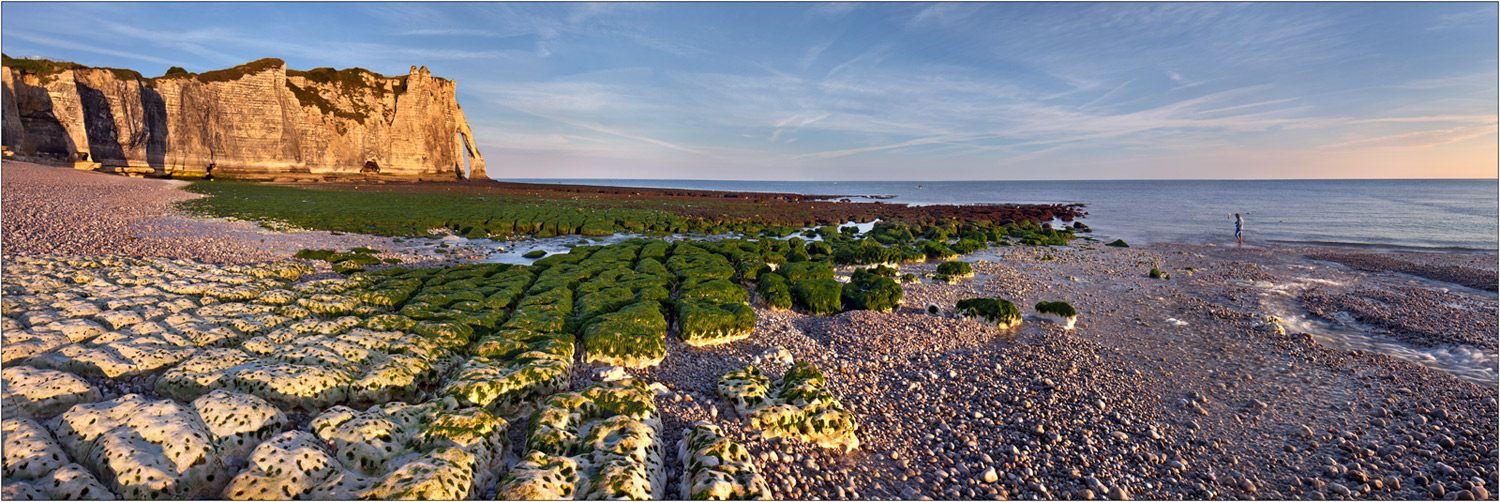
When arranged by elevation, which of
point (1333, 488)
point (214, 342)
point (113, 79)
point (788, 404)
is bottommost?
point (1333, 488)

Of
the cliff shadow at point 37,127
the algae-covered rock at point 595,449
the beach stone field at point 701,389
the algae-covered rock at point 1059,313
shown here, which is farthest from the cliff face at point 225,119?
the algae-covered rock at point 1059,313

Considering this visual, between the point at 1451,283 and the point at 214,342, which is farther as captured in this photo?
the point at 1451,283

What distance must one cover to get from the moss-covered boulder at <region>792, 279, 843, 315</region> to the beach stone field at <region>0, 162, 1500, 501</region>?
0.32ft

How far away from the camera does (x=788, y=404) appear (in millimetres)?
7484

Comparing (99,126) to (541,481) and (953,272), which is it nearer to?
(541,481)

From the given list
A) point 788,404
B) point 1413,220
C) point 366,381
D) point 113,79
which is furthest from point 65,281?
point 113,79

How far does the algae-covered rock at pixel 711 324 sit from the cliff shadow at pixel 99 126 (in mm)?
94405

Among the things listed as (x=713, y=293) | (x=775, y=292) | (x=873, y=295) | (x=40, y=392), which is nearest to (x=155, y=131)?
(x=40, y=392)

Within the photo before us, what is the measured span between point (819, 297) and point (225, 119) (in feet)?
296

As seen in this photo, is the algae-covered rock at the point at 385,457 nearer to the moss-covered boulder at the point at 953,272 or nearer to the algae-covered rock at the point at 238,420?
the algae-covered rock at the point at 238,420

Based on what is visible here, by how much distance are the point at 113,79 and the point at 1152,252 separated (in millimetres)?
106640

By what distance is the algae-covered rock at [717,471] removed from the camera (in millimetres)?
5352

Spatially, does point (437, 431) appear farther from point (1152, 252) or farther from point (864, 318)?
point (1152, 252)

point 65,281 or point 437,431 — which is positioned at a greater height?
point 65,281
